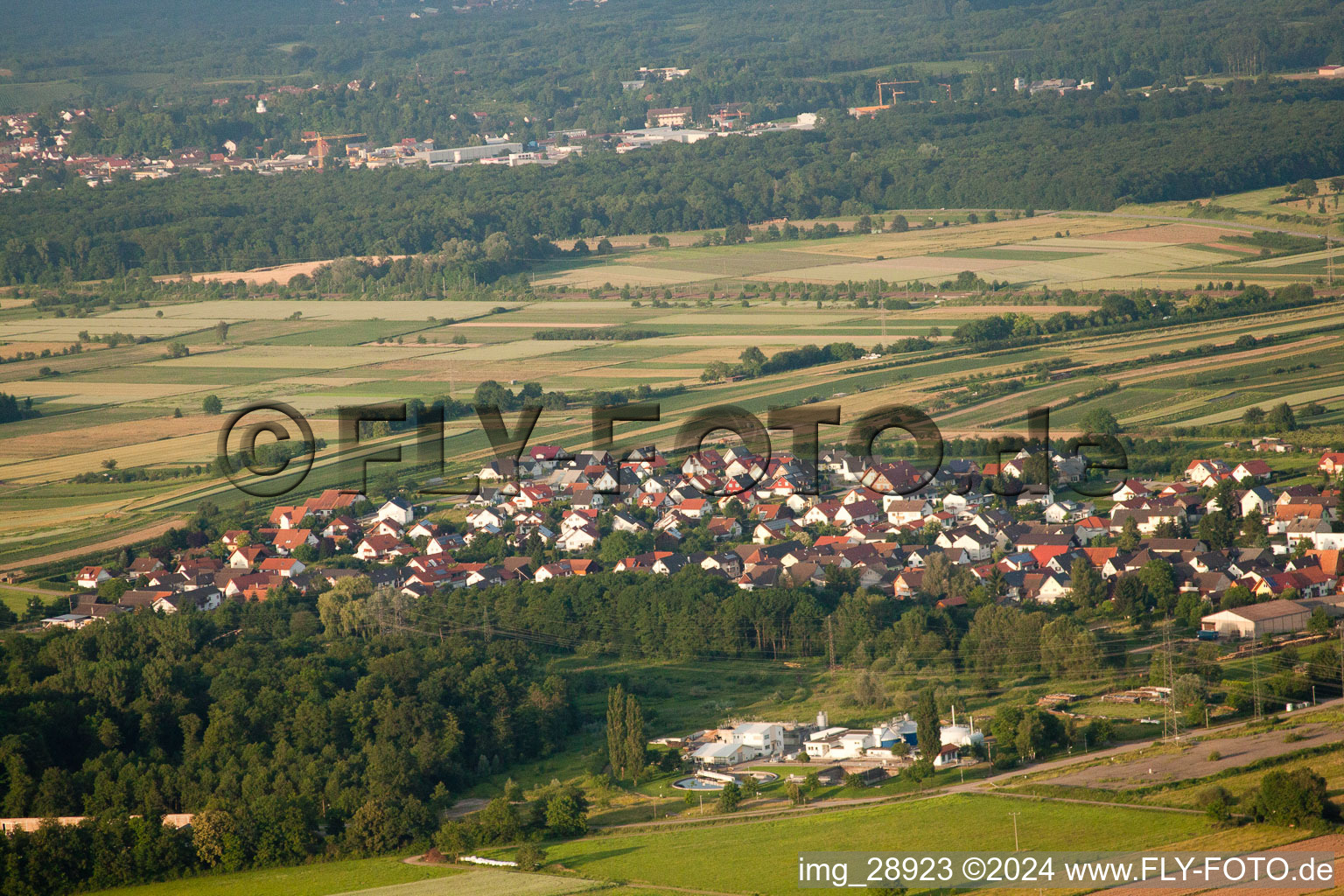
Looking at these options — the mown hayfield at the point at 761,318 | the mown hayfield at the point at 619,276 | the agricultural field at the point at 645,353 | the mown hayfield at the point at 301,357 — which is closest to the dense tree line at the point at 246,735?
the agricultural field at the point at 645,353

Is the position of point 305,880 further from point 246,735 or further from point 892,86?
point 892,86

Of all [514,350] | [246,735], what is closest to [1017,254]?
[514,350]

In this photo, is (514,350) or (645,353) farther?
(514,350)

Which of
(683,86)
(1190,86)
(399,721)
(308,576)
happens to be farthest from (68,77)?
(399,721)

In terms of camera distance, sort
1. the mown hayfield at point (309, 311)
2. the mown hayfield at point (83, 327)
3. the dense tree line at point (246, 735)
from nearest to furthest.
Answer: the dense tree line at point (246, 735), the mown hayfield at point (83, 327), the mown hayfield at point (309, 311)

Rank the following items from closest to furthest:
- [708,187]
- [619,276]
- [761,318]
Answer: [761,318] < [619,276] < [708,187]

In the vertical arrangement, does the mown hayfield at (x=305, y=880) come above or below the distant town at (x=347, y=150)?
below

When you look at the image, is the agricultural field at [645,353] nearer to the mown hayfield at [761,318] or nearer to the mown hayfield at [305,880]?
the mown hayfield at [761,318]

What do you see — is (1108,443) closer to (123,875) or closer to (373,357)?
(123,875)
